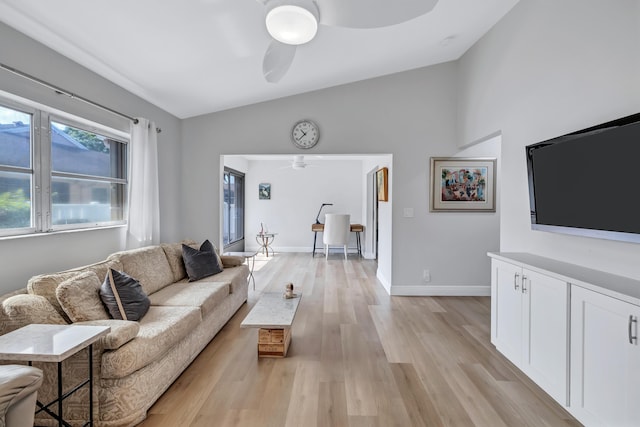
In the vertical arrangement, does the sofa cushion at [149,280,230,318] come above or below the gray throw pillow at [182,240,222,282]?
below

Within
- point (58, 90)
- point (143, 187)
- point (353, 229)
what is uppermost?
point (58, 90)

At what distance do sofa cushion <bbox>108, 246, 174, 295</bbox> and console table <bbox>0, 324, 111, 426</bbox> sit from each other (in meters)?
1.17

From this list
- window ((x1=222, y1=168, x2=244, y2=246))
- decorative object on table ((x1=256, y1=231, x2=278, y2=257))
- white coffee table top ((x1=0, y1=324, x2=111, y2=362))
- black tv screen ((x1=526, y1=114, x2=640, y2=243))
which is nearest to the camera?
white coffee table top ((x1=0, y1=324, x2=111, y2=362))

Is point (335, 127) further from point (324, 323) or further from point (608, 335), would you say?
point (608, 335)

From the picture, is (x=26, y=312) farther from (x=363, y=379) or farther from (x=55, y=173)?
(x=363, y=379)

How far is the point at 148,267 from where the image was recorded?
3016mm

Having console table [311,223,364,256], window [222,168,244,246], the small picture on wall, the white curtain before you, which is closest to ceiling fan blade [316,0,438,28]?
the white curtain

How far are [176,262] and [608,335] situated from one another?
358 cm

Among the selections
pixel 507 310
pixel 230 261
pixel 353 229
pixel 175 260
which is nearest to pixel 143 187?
pixel 175 260

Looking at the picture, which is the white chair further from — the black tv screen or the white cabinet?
the black tv screen

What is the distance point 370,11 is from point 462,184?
3.47m

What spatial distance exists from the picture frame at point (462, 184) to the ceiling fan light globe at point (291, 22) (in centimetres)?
334

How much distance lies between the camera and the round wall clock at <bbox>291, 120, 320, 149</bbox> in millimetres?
4438

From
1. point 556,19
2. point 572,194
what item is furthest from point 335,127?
point 572,194
